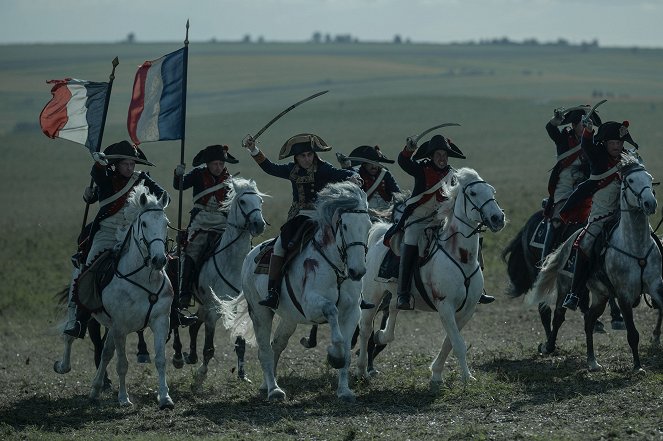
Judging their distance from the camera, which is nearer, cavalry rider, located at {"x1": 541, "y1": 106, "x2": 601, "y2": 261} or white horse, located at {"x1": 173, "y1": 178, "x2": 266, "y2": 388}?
white horse, located at {"x1": 173, "y1": 178, "x2": 266, "y2": 388}

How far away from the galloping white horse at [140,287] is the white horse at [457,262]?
3.02 m

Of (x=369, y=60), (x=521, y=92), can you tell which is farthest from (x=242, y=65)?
(x=521, y=92)

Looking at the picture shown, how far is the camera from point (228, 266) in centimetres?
1594

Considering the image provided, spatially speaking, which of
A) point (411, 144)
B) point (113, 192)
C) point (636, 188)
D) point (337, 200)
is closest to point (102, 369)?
point (113, 192)

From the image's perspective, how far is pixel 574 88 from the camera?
120938mm

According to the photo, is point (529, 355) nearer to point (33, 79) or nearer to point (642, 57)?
point (33, 79)

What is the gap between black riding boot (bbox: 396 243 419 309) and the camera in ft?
47.4

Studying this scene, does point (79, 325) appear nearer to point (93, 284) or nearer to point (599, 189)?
point (93, 284)

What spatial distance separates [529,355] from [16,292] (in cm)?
1412

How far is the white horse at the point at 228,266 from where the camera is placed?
1508 cm

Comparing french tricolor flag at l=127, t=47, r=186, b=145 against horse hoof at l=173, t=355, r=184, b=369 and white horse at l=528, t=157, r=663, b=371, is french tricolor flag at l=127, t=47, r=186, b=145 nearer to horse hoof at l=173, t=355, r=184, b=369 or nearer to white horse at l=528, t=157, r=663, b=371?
horse hoof at l=173, t=355, r=184, b=369

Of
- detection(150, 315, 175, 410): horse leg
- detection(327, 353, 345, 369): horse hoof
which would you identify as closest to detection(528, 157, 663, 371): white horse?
detection(327, 353, 345, 369): horse hoof

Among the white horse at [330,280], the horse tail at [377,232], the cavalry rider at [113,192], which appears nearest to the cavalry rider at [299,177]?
the white horse at [330,280]

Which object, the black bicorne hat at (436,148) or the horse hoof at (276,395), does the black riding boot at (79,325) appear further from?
the black bicorne hat at (436,148)
